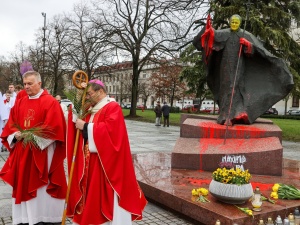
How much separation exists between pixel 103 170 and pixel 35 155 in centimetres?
124

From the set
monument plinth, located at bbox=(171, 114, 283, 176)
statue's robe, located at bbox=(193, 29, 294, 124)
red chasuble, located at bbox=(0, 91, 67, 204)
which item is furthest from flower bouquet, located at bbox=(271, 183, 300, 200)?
red chasuble, located at bbox=(0, 91, 67, 204)

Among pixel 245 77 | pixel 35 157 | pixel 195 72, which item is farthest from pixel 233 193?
pixel 195 72

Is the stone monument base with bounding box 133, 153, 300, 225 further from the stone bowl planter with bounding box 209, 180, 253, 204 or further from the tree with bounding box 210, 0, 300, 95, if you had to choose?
the tree with bounding box 210, 0, 300, 95

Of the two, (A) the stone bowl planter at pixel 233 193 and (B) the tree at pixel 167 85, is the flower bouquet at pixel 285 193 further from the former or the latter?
(B) the tree at pixel 167 85

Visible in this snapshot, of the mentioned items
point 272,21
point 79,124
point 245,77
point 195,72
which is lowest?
Answer: point 79,124

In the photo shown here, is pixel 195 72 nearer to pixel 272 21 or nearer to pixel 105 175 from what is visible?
pixel 272 21

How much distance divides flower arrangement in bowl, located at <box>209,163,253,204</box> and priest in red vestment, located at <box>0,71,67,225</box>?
213cm

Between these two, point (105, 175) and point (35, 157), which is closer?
point (105, 175)

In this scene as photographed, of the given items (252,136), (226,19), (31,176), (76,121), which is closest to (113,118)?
(76,121)

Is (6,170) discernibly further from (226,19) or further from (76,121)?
(226,19)

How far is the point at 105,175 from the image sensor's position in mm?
3688

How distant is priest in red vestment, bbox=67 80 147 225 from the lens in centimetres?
365

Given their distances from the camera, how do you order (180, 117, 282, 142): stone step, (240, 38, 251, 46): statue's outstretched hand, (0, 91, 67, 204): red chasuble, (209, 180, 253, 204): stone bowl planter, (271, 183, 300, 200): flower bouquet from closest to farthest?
(0, 91, 67, 204): red chasuble → (209, 180, 253, 204): stone bowl planter → (271, 183, 300, 200): flower bouquet → (180, 117, 282, 142): stone step → (240, 38, 251, 46): statue's outstretched hand

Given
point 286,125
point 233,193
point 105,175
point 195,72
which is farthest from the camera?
point 286,125
